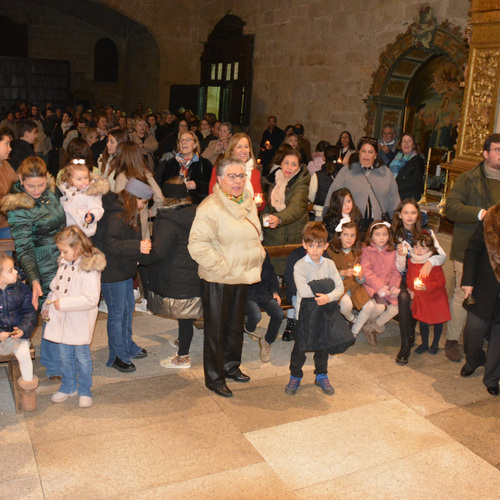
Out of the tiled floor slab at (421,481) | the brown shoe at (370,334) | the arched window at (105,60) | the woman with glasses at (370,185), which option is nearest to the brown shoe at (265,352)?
the brown shoe at (370,334)

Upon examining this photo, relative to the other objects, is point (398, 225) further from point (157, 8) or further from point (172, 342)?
point (157, 8)

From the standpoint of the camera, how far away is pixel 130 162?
4684 mm

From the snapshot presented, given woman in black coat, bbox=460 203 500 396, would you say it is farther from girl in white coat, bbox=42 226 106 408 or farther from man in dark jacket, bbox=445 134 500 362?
girl in white coat, bbox=42 226 106 408

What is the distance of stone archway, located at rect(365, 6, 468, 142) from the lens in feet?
34.8

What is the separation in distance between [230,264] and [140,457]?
145 centimetres

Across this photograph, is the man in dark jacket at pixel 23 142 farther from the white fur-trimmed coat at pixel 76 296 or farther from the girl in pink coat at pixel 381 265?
the girl in pink coat at pixel 381 265

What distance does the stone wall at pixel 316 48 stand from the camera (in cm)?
1232

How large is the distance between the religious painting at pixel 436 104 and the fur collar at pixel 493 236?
6983 millimetres

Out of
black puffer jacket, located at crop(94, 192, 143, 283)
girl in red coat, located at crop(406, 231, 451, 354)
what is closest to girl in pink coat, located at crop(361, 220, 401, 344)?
girl in red coat, located at crop(406, 231, 451, 354)

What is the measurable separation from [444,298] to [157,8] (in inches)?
707

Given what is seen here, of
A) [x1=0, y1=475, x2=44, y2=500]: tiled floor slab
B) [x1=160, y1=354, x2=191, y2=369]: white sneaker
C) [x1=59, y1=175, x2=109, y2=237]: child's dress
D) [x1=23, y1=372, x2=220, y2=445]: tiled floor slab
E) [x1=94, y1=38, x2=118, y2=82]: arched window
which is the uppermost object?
[x1=94, y1=38, x2=118, y2=82]: arched window

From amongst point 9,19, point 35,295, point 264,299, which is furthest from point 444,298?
point 9,19

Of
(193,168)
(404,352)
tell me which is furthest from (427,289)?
(193,168)

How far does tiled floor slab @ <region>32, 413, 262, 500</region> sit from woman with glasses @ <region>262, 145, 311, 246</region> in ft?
7.32
